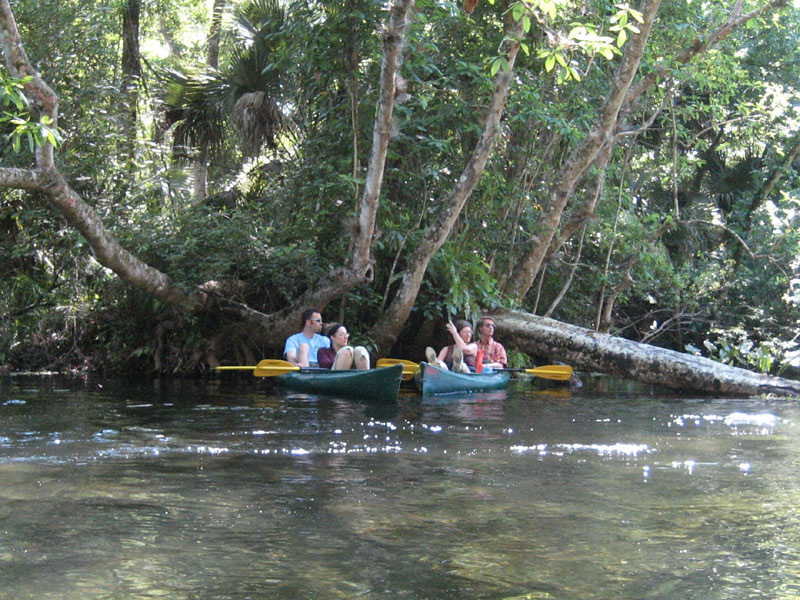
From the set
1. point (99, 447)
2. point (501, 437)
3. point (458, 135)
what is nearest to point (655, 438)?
point (501, 437)

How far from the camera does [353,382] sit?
424 inches

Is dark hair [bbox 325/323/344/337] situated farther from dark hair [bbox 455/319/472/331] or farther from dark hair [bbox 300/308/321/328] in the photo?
dark hair [bbox 455/319/472/331]

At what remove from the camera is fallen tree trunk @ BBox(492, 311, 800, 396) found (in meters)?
12.4

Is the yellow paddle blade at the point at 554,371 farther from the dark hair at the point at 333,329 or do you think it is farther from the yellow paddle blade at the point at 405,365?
the dark hair at the point at 333,329

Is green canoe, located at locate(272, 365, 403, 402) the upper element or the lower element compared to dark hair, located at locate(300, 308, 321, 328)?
lower

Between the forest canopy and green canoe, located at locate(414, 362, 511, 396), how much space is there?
1118mm

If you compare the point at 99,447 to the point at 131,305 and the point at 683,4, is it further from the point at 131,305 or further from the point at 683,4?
the point at 683,4

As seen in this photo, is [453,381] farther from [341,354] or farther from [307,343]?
[307,343]

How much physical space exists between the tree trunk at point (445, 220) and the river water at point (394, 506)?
372cm

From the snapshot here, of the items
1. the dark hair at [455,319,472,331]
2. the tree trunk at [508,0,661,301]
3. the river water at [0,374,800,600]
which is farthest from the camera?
the dark hair at [455,319,472,331]

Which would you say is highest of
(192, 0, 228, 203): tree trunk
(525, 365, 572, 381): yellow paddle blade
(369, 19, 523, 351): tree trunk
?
(192, 0, 228, 203): tree trunk

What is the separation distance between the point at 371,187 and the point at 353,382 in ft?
Answer: 8.86

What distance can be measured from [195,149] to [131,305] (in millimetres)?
4022

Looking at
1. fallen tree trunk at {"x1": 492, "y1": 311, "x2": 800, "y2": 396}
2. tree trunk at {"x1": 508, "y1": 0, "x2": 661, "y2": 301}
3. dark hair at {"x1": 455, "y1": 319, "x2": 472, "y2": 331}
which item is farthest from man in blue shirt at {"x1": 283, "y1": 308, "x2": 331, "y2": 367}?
tree trunk at {"x1": 508, "y1": 0, "x2": 661, "y2": 301}
